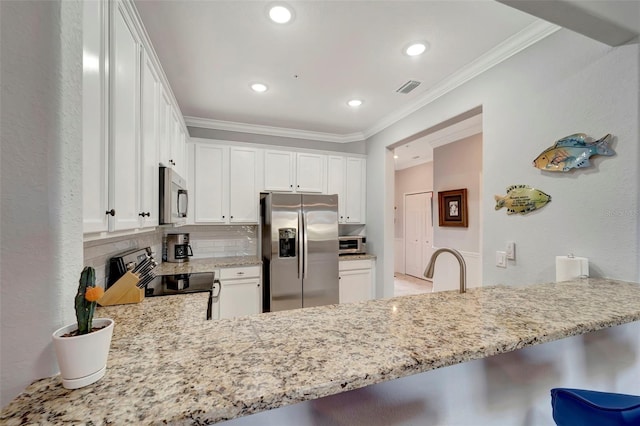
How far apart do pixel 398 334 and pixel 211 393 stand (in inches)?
20.3

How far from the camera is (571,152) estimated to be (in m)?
1.56

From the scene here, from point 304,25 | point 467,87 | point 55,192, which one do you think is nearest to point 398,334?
point 55,192

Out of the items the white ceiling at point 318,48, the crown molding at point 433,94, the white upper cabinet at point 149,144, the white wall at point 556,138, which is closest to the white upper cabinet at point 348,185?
the crown molding at point 433,94

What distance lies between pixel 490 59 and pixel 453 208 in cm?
283

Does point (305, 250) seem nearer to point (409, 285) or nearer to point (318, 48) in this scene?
point (318, 48)

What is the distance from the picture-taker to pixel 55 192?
2.00 feet

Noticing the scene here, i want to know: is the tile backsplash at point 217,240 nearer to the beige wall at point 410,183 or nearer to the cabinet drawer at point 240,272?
the cabinet drawer at point 240,272

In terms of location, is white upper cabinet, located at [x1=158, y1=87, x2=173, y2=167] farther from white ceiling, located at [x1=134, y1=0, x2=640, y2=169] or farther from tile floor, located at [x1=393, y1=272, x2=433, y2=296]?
tile floor, located at [x1=393, y1=272, x2=433, y2=296]

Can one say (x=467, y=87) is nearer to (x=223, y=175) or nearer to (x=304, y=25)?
(x=304, y=25)

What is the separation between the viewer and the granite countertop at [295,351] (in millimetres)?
502

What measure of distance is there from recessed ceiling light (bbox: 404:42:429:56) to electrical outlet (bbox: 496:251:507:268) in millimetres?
1605

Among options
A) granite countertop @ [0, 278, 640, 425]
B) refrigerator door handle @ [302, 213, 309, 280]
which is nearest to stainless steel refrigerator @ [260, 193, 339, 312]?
refrigerator door handle @ [302, 213, 309, 280]

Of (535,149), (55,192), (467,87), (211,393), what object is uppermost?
(467,87)

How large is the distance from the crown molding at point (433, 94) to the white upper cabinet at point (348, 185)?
0.38 meters
